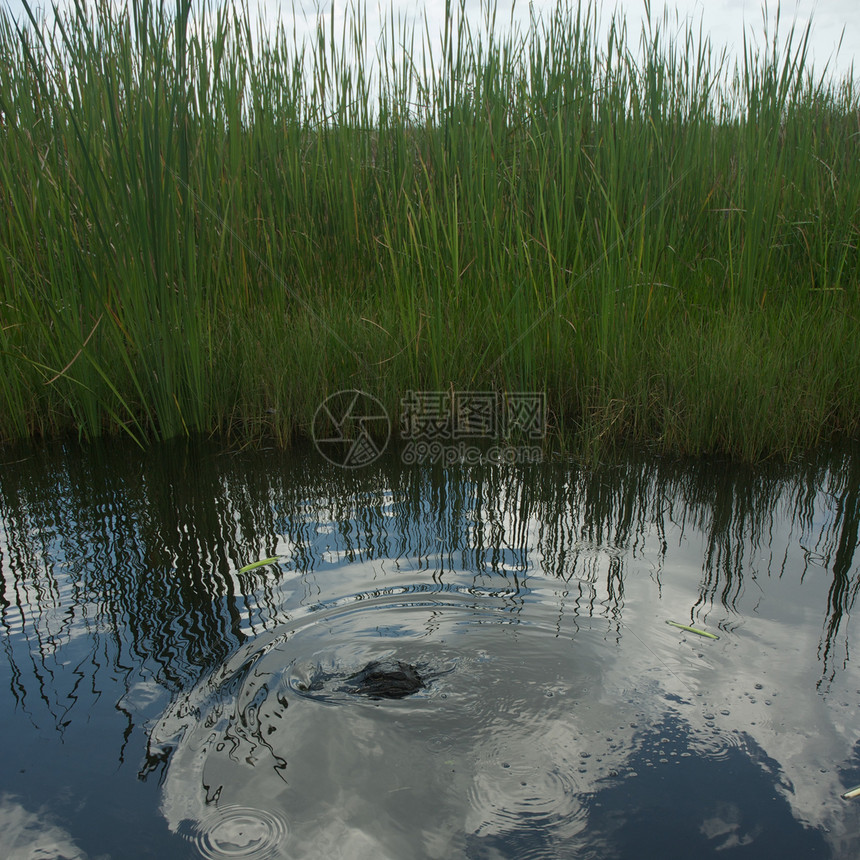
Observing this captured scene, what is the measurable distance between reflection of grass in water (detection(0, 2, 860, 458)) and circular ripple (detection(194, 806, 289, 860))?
217 cm

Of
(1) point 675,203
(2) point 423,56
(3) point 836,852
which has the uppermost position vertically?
(2) point 423,56

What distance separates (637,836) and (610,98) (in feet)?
12.3

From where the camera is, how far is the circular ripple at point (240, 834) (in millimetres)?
1156

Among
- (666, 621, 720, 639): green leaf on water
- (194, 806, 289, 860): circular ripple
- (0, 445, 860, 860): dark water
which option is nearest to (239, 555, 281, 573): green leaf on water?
(0, 445, 860, 860): dark water

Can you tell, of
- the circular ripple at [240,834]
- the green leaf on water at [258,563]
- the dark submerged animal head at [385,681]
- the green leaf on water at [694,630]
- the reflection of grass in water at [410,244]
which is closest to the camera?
the circular ripple at [240,834]

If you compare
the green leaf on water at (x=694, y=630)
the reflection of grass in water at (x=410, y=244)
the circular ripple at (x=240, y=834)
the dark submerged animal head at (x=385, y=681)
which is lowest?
the circular ripple at (x=240, y=834)

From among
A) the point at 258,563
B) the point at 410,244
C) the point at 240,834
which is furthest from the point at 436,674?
the point at 410,244

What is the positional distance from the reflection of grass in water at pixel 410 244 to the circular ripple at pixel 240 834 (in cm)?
217

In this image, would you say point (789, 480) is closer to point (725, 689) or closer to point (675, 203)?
point (725, 689)

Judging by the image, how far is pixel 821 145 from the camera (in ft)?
16.0

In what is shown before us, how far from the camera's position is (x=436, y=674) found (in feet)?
5.21

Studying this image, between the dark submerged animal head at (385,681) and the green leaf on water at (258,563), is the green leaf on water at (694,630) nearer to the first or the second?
the dark submerged animal head at (385,681)

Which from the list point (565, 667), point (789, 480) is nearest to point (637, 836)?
point (565, 667)

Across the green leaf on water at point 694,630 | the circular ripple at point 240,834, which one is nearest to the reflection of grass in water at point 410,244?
the green leaf on water at point 694,630
